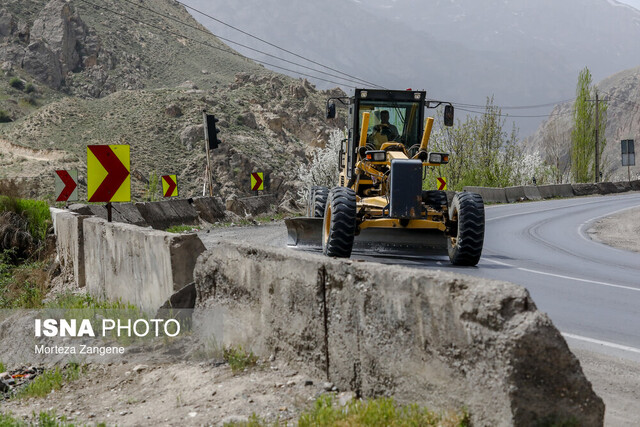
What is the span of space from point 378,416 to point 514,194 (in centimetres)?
3921

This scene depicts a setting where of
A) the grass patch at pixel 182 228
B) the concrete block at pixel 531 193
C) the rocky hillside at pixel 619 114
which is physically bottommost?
the grass patch at pixel 182 228

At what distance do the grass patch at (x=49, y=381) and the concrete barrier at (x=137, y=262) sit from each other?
945mm

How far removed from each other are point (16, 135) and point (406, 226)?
189 feet

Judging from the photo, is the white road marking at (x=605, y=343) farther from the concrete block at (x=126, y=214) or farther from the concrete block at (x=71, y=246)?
the concrete block at (x=126, y=214)

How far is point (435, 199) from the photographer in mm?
13117

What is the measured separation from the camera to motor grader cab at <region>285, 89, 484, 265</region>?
11438 mm

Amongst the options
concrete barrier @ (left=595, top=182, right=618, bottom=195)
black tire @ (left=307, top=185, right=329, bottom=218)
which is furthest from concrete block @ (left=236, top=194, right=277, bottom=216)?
concrete barrier @ (left=595, top=182, right=618, bottom=195)

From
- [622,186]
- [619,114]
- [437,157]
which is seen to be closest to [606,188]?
[622,186]

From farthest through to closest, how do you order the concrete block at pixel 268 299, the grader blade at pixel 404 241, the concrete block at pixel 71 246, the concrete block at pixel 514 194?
the concrete block at pixel 514 194, the grader blade at pixel 404 241, the concrete block at pixel 71 246, the concrete block at pixel 268 299

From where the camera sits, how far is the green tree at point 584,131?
2564 inches

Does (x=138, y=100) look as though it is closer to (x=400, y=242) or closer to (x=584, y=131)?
(x=584, y=131)

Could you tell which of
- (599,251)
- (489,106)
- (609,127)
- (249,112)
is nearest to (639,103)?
(609,127)

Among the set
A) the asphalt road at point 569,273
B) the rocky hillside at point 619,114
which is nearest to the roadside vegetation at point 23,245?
the asphalt road at point 569,273

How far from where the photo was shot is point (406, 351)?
13.4ft
